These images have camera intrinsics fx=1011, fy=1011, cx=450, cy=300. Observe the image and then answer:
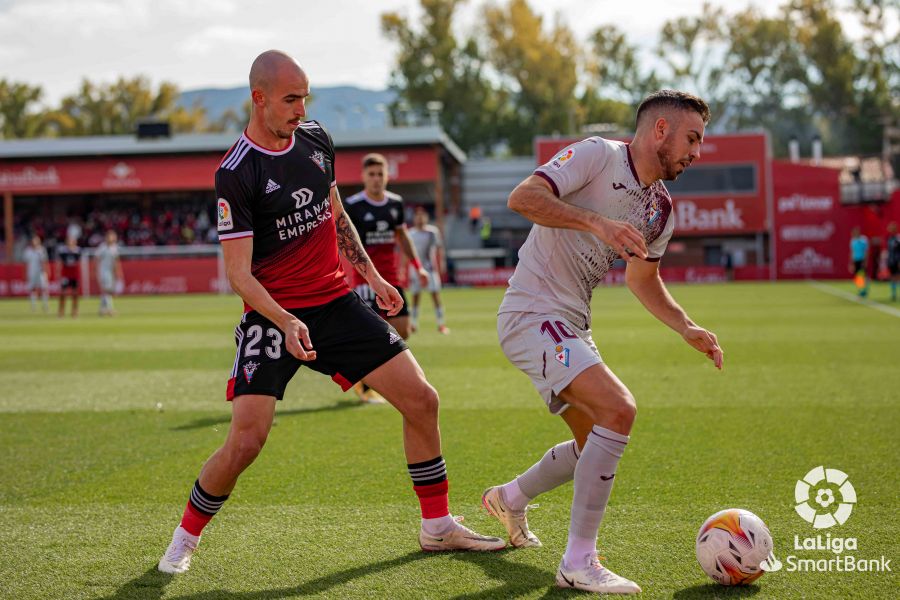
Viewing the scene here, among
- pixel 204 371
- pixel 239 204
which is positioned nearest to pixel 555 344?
pixel 239 204

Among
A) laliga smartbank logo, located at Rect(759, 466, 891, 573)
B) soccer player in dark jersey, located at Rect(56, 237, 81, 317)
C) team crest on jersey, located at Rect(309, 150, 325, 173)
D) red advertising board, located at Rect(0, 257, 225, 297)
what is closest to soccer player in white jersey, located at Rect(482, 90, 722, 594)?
laliga smartbank logo, located at Rect(759, 466, 891, 573)

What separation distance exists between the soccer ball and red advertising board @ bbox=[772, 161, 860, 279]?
42.4m

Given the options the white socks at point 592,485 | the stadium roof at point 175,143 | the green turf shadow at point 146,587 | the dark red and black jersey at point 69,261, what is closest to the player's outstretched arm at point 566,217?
the white socks at point 592,485

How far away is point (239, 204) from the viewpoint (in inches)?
173

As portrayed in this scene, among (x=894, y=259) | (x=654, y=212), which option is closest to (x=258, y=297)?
(x=654, y=212)

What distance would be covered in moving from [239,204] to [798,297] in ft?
86.4

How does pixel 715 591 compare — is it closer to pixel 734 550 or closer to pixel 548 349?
pixel 734 550

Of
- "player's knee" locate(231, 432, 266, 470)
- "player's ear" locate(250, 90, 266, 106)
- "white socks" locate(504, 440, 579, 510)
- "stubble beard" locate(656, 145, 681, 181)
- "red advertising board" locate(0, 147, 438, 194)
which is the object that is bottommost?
"white socks" locate(504, 440, 579, 510)

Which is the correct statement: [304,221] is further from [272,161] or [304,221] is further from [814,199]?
[814,199]

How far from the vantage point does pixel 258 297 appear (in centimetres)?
429

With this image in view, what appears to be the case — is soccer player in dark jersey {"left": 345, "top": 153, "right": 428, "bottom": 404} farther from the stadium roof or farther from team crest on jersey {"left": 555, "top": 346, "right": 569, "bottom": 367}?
the stadium roof

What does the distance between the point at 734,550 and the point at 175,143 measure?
46.9m

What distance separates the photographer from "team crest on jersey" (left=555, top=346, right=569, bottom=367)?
424 centimetres

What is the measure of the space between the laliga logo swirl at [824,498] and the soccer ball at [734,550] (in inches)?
37.7
